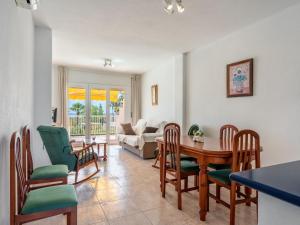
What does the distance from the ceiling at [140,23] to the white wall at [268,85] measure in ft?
0.73

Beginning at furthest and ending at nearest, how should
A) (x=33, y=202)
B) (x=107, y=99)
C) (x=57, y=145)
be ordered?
(x=107, y=99) → (x=57, y=145) → (x=33, y=202)

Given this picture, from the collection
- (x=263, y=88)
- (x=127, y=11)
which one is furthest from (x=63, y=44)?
(x=263, y=88)

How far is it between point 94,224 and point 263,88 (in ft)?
9.66

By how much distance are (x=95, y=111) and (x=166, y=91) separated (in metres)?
2.63

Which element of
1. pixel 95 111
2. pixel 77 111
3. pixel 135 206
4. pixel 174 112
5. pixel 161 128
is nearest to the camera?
pixel 135 206

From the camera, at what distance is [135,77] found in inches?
296

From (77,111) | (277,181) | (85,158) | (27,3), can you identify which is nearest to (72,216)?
(277,181)

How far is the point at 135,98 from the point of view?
24.5 feet

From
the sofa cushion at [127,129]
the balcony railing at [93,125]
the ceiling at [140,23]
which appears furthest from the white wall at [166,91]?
the balcony railing at [93,125]

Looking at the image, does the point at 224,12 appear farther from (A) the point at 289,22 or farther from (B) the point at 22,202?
(B) the point at 22,202

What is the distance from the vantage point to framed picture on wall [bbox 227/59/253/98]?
324cm

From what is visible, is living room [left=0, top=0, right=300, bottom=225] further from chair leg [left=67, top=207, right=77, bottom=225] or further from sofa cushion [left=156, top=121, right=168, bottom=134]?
sofa cushion [left=156, top=121, right=168, bottom=134]

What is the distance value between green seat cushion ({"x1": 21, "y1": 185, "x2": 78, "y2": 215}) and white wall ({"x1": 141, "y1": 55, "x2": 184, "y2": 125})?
11.7 feet

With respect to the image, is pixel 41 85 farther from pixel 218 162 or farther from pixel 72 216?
pixel 218 162
